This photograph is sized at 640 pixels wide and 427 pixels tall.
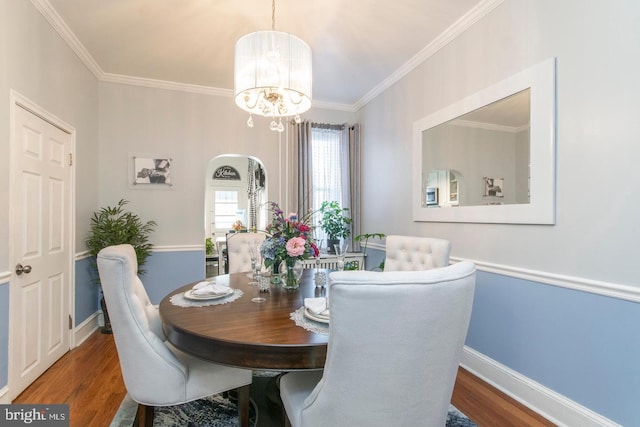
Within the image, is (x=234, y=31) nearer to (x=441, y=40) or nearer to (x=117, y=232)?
(x=441, y=40)

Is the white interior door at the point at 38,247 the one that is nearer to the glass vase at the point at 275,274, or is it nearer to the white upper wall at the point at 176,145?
the white upper wall at the point at 176,145

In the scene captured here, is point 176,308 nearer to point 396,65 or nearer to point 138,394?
point 138,394

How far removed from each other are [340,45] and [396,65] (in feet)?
2.41

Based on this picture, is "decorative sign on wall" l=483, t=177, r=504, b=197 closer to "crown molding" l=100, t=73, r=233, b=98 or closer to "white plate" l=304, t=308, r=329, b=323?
"white plate" l=304, t=308, r=329, b=323

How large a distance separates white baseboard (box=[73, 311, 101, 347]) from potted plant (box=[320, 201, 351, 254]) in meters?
2.76

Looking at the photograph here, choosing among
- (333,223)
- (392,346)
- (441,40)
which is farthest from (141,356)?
(441,40)

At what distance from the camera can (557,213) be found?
6.26 feet

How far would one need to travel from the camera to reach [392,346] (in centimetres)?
93

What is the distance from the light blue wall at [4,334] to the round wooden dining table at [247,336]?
1.20 metres

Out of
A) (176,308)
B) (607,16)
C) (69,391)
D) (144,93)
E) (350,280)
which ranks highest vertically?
(144,93)

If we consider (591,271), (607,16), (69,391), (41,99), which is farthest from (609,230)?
(41,99)

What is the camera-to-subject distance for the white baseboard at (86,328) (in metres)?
3.02

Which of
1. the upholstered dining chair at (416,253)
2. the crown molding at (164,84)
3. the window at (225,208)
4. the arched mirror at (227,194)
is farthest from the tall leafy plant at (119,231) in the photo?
the window at (225,208)

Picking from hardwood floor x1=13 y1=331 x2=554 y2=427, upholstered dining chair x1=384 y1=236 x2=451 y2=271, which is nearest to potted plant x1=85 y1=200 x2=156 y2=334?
hardwood floor x1=13 y1=331 x2=554 y2=427
